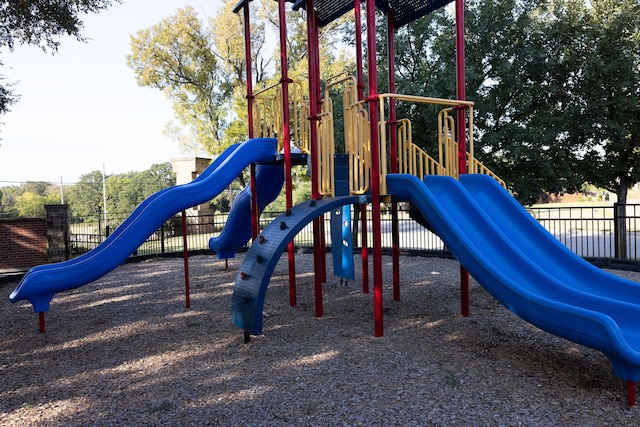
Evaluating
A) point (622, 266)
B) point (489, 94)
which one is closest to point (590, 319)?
point (622, 266)

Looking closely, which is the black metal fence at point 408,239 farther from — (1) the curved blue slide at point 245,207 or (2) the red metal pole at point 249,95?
(2) the red metal pole at point 249,95

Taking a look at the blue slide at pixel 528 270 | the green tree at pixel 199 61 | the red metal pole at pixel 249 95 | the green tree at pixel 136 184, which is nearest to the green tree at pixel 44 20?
the red metal pole at pixel 249 95

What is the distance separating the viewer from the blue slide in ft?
12.1

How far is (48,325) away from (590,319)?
7.21 metres

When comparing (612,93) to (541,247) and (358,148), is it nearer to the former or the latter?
(541,247)

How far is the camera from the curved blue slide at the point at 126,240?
646cm

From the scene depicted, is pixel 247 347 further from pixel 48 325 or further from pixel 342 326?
pixel 48 325

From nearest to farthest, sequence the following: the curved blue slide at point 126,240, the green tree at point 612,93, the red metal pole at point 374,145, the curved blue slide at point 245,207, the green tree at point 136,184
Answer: the red metal pole at point 374,145, the curved blue slide at point 126,240, the curved blue slide at point 245,207, the green tree at point 612,93, the green tree at point 136,184

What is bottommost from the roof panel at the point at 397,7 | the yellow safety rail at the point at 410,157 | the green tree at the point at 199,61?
the yellow safety rail at the point at 410,157

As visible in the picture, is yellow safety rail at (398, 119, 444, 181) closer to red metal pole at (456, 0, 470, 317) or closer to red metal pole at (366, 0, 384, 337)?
red metal pole at (456, 0, 470, 317)

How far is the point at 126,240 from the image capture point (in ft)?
22.1

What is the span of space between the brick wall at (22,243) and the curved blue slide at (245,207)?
656 centimetres

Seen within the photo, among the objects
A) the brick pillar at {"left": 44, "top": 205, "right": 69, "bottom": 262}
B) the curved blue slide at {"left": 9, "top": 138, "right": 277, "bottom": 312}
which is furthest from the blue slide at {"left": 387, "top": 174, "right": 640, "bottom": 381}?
the brick pillar at {"left": 44, "top": 205, "right": 69, "bottom": 262}

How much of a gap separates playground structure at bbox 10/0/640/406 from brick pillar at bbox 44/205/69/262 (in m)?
8.30
